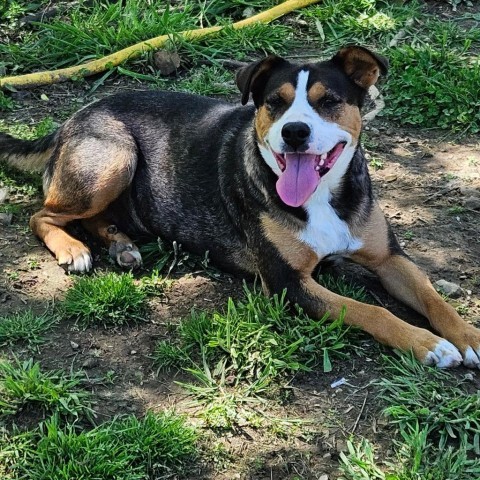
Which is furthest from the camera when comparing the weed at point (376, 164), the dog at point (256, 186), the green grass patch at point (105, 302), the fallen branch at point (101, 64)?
the fallen branch at point (101, 64)

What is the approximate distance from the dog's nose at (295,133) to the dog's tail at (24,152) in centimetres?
241

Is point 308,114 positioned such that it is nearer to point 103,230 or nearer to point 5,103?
point 103,230

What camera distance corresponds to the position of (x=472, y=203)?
612 centimetres

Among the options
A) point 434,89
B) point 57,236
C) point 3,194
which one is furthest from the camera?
point 434,89

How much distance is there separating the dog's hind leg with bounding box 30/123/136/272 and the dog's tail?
453 mm

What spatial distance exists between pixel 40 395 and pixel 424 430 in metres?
1.94

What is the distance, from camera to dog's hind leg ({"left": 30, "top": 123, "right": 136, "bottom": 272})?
228 inches

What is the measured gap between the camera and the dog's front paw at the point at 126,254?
18.5ft

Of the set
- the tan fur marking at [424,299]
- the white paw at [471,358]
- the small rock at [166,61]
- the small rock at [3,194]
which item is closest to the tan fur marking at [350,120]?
the tan fur marking at [424,299]

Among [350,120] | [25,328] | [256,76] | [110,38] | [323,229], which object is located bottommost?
[25,328]

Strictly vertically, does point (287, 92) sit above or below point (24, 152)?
above

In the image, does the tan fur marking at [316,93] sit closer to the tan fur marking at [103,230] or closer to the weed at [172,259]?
the weed at [172,259]

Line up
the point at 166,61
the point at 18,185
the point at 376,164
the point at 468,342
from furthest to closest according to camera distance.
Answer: the point at 166,61 → the point at 376,164 → the point at 18,185 → the point at 468,342

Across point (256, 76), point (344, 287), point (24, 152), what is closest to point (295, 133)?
point (256, 76)
